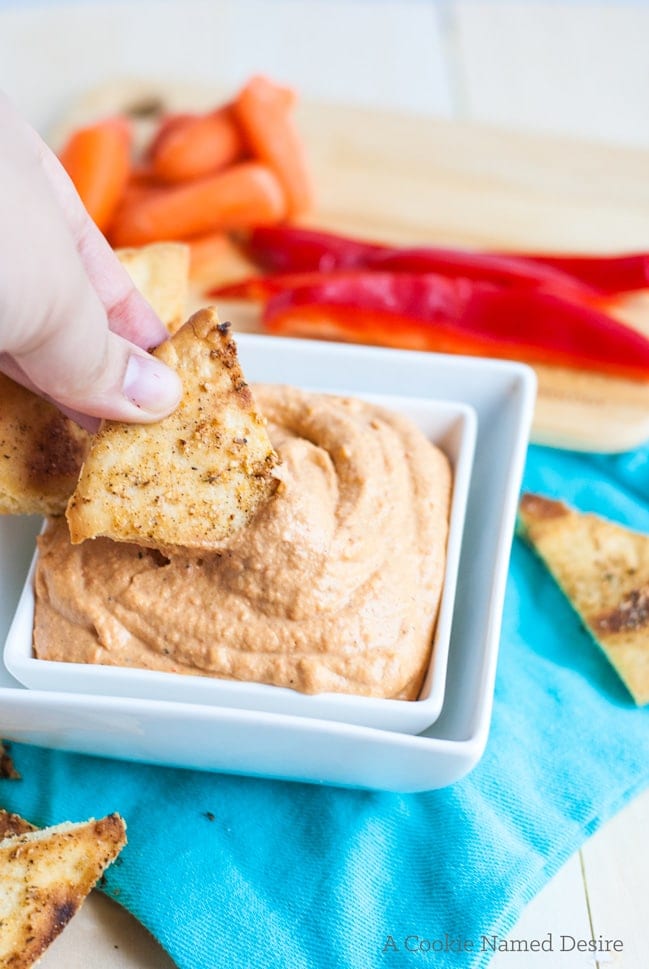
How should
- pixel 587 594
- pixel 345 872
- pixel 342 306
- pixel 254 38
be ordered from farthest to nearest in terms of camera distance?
pixel 254 38, pixel 342 306, pixel 587 594, pixel 345 872

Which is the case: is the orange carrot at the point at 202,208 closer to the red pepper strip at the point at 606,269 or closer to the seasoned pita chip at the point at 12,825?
the red pepper strip at the point at 606,269

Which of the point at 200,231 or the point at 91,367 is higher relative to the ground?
the point at 91,367

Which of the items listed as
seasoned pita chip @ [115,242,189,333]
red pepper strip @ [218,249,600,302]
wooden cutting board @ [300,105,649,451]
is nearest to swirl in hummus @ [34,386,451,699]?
seasoned pita chip @ [115,242,189,333]

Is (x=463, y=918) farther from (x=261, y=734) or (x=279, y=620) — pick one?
(x=279, y=620)

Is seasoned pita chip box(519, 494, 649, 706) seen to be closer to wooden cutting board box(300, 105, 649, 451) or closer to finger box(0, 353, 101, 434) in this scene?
wooden cutting board box(300, 105, 649, 451)

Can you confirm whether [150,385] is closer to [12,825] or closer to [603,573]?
[12,825]

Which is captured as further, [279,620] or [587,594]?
[587,594]

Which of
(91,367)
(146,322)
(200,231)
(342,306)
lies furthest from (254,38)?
(91,367)
